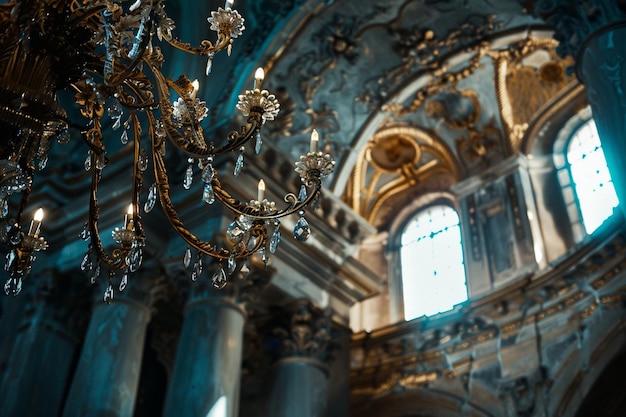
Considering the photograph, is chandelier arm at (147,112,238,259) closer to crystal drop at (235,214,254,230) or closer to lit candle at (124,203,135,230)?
crystal drop at (235,214,254,230)

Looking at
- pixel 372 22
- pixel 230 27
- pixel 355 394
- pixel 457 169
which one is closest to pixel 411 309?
pixel 355 394

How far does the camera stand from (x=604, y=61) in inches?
228

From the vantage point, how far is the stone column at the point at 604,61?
538 centimetres

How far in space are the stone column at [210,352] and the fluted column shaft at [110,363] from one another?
486 millimetres

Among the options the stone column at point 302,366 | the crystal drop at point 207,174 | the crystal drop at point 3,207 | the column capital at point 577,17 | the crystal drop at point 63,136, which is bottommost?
the crystal drop at point 3,207

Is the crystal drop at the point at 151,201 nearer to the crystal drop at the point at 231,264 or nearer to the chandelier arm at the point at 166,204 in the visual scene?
the chandelier arm at the point at 166,204

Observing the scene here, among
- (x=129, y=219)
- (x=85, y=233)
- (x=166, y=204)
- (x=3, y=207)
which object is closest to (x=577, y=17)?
(x=166, y=204)

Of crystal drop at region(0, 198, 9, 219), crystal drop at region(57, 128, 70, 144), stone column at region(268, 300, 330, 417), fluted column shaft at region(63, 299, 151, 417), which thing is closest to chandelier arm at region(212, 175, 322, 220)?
crystal drop at region(57, 128, 70, 144)

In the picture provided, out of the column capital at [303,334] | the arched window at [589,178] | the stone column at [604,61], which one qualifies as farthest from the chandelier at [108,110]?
the arched window at [589,178]

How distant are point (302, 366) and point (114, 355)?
2.06 metres

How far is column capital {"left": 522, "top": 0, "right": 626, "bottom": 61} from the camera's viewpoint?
19.5 feet

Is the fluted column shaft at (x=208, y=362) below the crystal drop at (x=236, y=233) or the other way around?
the other way around

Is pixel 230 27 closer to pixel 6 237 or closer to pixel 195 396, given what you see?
pixel 6 237

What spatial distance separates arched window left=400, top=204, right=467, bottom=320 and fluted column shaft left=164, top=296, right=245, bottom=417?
145 inches
